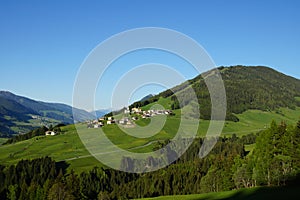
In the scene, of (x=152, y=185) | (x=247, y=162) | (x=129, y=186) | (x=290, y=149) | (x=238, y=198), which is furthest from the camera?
(x=129, y=186)

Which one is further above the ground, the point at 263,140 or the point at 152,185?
the point at 263,140

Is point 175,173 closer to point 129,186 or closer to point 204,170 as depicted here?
point 204,170

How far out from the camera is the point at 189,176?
106 m

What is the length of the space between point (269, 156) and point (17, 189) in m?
83.0

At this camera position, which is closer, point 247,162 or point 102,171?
point 247,162

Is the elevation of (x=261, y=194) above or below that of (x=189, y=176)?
above

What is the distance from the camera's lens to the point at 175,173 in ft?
360

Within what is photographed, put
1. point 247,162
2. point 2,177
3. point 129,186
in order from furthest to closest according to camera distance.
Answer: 1. point 2,177
2. point 129,186
3. point 247,162

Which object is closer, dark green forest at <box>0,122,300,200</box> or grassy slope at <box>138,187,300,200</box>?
grassy slope at <box>138,187,300,200</box>

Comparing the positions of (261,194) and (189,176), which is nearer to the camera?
(261,194)

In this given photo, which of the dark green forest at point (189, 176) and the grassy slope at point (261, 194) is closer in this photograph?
the grassy slope at point (261, 194)

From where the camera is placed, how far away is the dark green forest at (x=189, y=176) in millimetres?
55125

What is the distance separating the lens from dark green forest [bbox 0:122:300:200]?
2170 inches

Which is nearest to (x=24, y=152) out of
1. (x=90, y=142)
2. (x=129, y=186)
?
(x=90, y=142)
